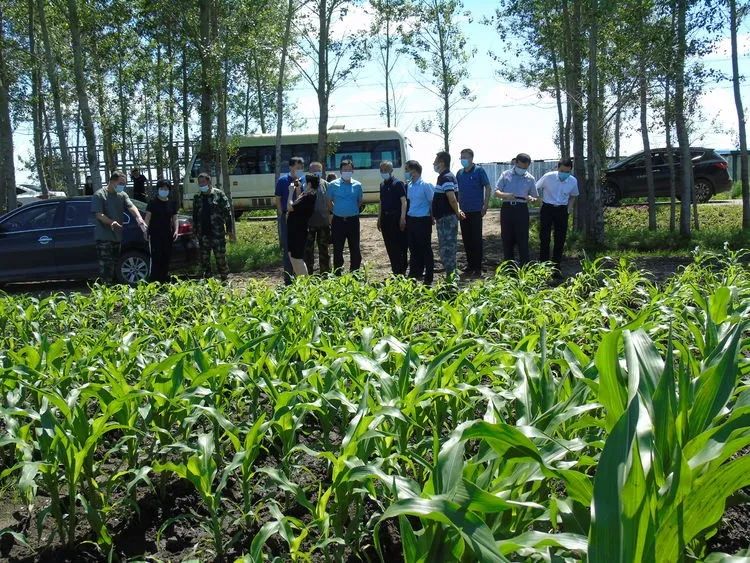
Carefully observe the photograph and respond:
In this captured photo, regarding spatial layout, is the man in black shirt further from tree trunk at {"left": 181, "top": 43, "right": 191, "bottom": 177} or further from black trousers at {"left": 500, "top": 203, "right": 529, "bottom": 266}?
black trousers at {"left": 500, "top": 203, "right": 529, "bottom": 266}

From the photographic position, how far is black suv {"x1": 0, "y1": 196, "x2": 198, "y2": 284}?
12.0 m

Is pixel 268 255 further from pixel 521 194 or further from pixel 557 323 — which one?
pixel 557 323

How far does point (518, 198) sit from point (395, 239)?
67.9 inches

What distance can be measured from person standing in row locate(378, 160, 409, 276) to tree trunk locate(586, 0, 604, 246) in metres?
4.63

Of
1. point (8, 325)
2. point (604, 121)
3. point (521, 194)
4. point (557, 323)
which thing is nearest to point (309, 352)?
point (557, 323)

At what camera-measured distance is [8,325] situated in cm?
601

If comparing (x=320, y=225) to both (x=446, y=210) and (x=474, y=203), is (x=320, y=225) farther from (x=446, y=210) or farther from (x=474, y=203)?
(x=474, y=203)

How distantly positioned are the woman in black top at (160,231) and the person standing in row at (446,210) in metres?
4.00

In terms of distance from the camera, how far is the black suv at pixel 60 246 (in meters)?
12.0

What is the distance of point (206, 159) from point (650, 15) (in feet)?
31.3

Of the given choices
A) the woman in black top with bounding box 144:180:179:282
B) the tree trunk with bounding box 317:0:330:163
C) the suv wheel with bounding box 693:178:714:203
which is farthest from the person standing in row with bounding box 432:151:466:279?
the suv wheel with bounding box 693:178:714:203

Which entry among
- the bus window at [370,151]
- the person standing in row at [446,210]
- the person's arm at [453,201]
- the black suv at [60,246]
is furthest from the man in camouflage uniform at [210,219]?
the bus window at [370,151]

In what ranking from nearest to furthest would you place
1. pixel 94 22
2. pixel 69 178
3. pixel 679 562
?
pixel 679 562
pixel 94 22
pixel 69 178

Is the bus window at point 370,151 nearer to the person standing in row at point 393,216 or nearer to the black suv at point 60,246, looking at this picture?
the black suv at point 60,246
